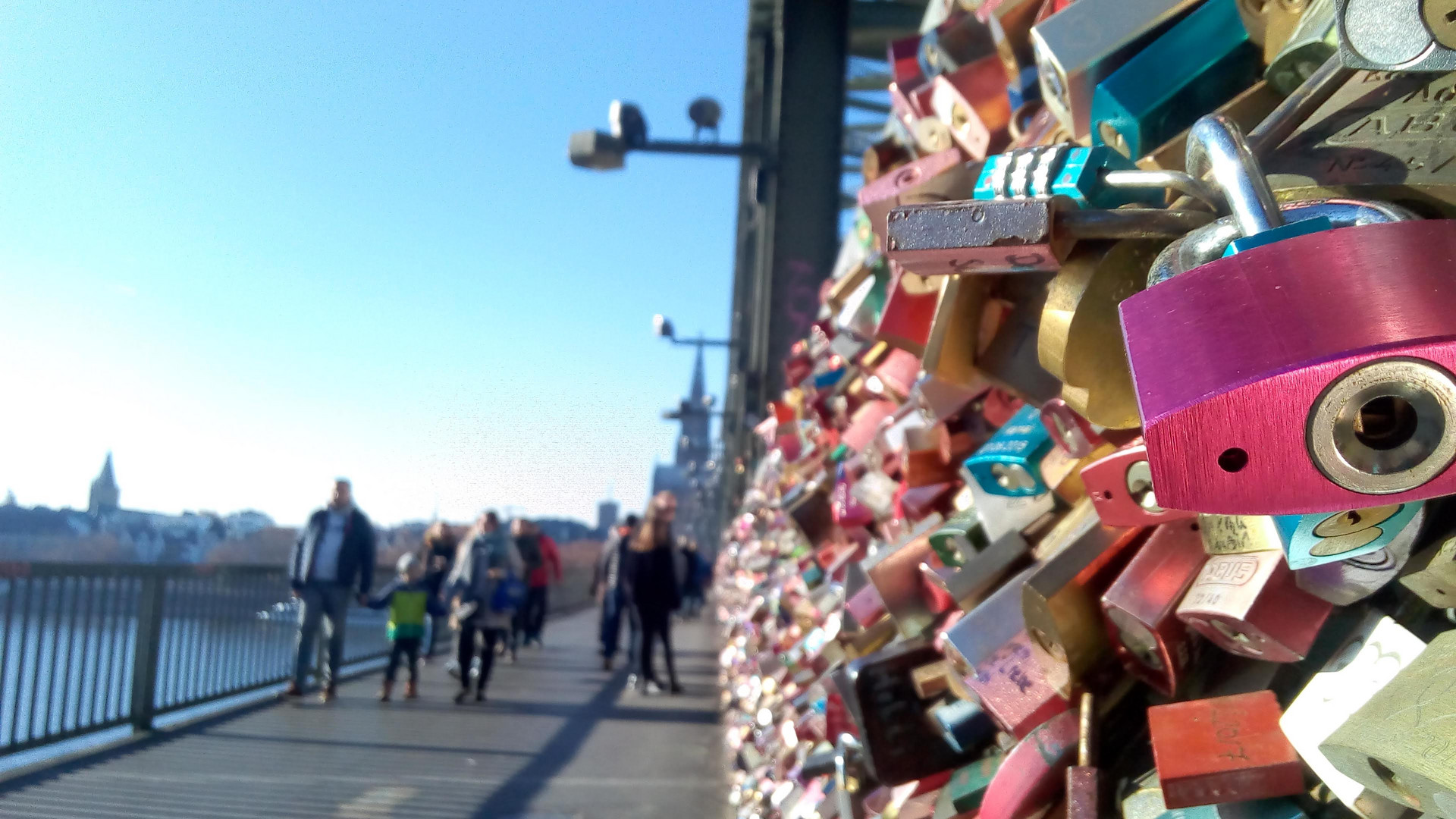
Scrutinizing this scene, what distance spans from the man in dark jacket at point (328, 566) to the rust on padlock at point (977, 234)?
701 centimetres

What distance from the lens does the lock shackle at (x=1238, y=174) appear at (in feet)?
1.87

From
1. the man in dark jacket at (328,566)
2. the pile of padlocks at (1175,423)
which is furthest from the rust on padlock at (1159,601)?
the man in dark jacket at (328,566)

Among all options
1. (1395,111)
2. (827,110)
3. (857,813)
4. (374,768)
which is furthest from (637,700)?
(1395,111)

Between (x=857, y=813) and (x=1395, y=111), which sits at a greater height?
(x=1395, y=111)

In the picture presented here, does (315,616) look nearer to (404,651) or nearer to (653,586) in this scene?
(404,651)

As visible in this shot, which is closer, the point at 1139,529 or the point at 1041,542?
the point at 1139,529

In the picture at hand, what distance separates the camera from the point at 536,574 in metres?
11.2

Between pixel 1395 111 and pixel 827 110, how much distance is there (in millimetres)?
5423

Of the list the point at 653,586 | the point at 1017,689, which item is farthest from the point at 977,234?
the point at 653,586

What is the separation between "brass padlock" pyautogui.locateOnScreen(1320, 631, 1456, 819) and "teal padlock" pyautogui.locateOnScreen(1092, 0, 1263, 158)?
0.49 m

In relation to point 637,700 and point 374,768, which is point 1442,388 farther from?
point 637,700

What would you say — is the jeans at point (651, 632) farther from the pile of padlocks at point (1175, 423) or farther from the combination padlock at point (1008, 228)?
the combination padlock at point (1008, 228)

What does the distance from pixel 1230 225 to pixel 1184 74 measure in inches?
14.4

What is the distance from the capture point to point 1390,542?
2.06 feet
